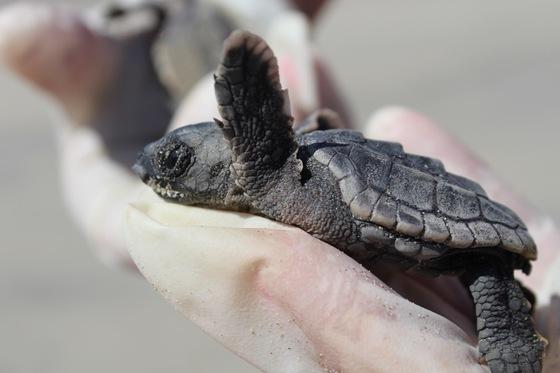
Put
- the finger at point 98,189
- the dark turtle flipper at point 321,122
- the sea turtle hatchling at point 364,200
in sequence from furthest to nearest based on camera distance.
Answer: the finger at point 98,189
the dark turtle flipper at point 321,122
the sea turtle hatchling at point 364,200

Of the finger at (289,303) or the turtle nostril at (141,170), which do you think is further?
the turtle nostril at (141,170)

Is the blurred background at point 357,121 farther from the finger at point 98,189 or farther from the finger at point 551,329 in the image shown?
the finger at point 551,329

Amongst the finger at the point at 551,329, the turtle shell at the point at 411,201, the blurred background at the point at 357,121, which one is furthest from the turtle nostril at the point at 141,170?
the blurred background at the point at 357,121

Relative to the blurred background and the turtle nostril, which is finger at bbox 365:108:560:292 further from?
the blurred background

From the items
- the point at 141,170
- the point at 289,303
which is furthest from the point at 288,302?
the point at 141,170

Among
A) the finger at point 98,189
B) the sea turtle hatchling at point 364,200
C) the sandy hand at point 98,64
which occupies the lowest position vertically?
the finger at point 98,189

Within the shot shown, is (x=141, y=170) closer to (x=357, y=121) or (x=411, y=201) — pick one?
(x=411, y=201)
